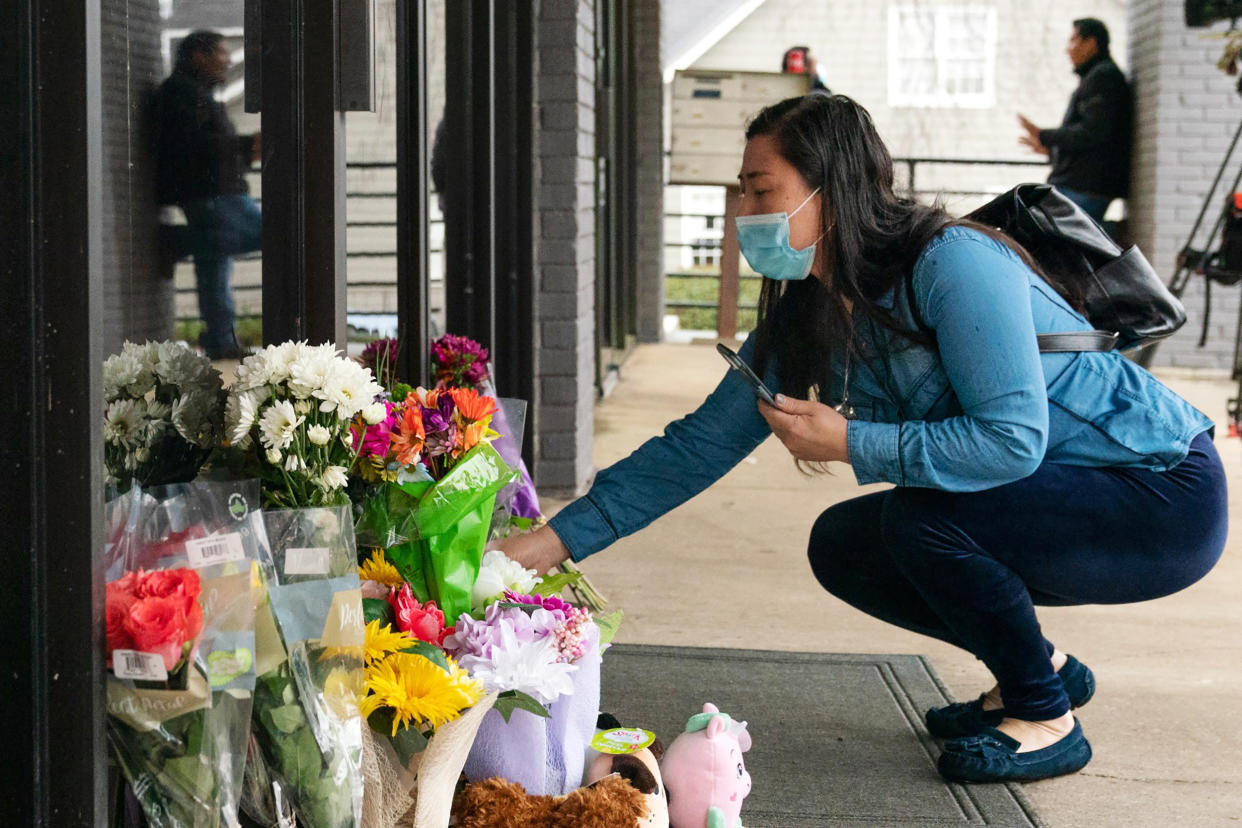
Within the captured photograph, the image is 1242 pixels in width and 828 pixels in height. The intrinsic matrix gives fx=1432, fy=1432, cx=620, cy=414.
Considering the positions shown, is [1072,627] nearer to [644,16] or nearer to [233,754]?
[233,754]

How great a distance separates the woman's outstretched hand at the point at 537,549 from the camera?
2285 millimetres

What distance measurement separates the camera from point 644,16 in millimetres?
9953

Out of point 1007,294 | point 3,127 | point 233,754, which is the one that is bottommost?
point 233,754

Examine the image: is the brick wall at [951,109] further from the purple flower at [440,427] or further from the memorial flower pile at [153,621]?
the memorial flower pile at [153,621]

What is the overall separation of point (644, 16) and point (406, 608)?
864 centimetres

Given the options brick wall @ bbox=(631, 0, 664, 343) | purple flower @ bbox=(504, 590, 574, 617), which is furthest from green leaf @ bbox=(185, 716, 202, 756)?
brick wall @ bbox=(631, 0, 664, 343)

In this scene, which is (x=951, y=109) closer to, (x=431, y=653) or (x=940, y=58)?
(x=940, y=58)

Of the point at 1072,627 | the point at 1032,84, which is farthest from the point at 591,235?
the point at 1032,84

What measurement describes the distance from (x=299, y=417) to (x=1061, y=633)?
2317 millimetres

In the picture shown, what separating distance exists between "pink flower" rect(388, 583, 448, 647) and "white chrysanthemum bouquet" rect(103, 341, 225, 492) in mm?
331

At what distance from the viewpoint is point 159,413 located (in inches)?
72.1

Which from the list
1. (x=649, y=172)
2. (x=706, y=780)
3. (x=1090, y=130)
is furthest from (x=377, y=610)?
(x=649, y=172)

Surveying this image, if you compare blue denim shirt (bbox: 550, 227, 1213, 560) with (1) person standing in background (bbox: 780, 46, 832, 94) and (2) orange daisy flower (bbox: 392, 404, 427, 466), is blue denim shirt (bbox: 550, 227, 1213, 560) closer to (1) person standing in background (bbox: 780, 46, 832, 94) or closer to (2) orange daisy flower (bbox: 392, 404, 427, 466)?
(2) orange daisy flower (bbox: 392, 404, 427, 466)

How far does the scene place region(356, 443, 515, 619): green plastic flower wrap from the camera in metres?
1.89
